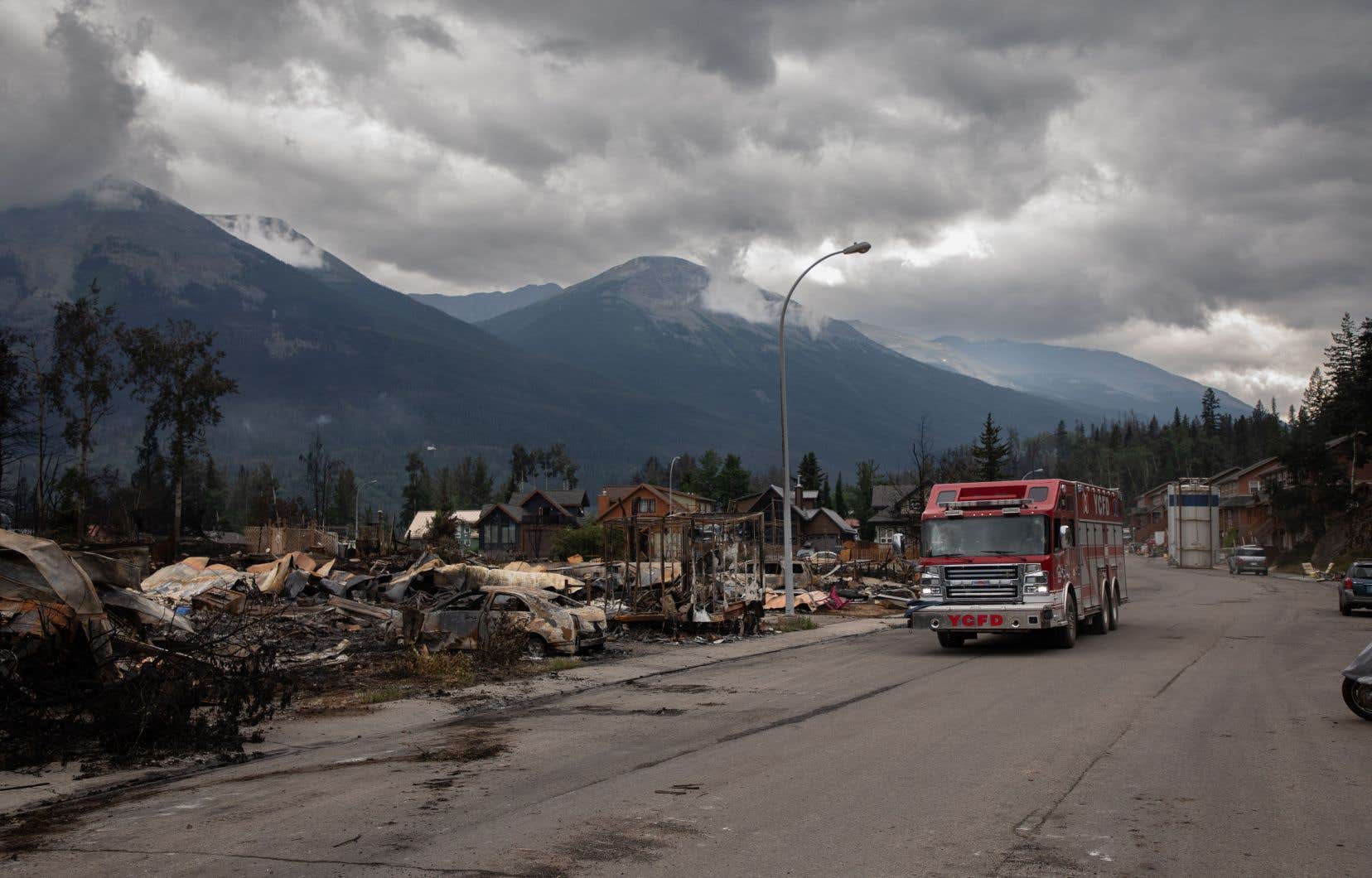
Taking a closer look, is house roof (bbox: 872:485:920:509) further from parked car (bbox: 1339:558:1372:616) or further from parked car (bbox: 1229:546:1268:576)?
parked car (bbox: 1339:558:1372:616)

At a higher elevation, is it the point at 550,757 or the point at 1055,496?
the point at 1055,496

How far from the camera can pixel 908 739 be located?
1059cm

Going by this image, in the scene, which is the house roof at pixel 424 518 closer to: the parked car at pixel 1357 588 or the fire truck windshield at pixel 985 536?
the parked car at pixel 1357 588

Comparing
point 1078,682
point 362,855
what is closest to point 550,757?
point 362,855

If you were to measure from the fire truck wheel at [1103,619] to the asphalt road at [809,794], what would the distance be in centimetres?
868

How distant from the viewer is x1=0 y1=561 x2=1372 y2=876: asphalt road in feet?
21.4

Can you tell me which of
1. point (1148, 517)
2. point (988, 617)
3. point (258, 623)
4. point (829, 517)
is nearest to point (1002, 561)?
point (988, 617)

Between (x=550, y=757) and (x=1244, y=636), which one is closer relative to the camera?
(x=550, y=757)

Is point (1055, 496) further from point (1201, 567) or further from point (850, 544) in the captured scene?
point (1201, 567)

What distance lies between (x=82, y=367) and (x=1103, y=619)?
58.9 meters

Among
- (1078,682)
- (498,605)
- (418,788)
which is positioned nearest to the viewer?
(418,788)

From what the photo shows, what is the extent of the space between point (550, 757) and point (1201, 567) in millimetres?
77763

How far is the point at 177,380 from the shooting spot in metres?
66.5

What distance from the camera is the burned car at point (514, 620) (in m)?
18.1
